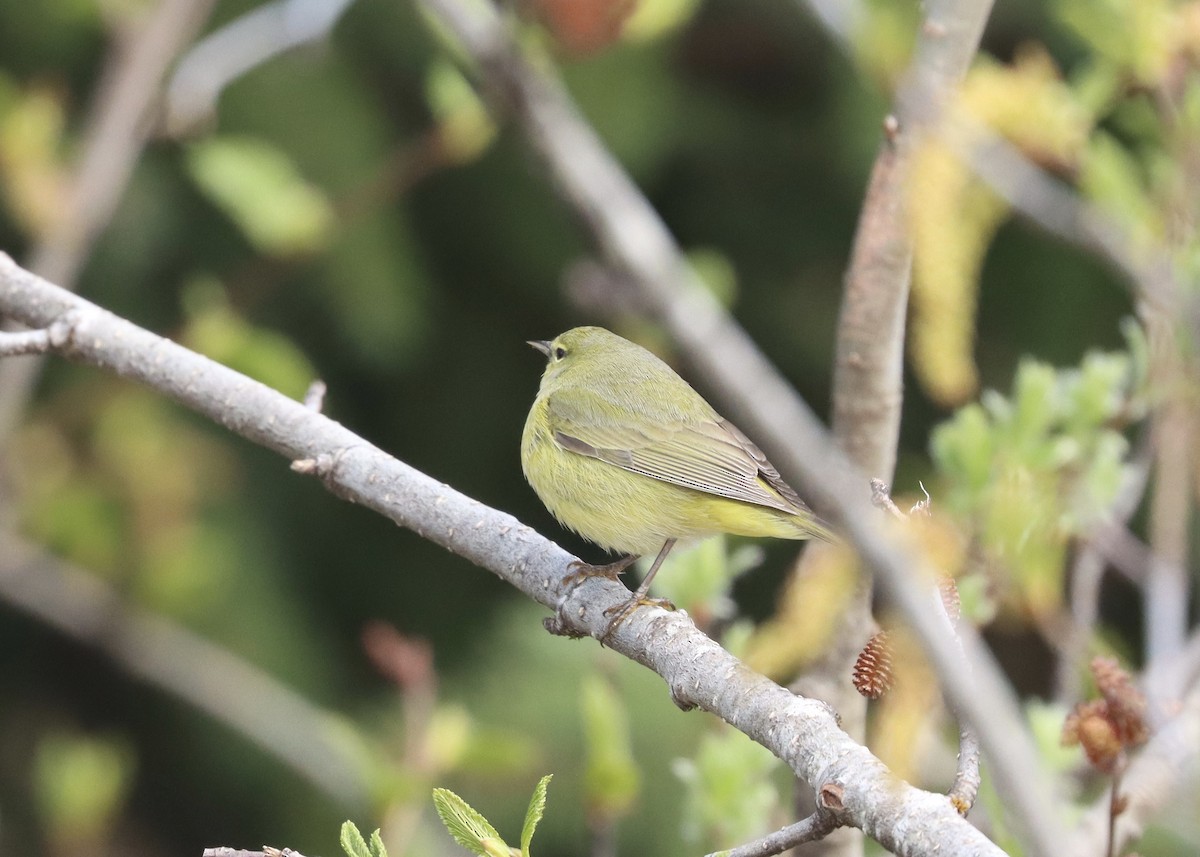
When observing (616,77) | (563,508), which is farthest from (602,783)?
(616,77)

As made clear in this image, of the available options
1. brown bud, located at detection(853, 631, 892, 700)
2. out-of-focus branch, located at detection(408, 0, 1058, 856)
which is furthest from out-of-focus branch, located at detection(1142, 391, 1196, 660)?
out-of-focus branch, located at detection(408, 0, 1058, 856)

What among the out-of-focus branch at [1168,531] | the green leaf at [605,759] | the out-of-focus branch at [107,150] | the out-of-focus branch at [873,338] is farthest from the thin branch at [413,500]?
the out-of-focus branch at [1168,531]

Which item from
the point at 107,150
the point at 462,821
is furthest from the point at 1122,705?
the point at 107,150

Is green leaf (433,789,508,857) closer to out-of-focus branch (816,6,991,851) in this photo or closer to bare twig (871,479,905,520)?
bare twig (871,479,905,520)

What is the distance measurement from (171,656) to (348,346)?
1387mm

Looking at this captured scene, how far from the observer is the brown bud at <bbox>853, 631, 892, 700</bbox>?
1383mm

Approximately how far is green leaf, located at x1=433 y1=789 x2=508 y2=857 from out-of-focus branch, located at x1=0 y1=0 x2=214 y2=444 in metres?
2.60

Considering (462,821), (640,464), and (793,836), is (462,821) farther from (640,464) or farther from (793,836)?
(640,464)

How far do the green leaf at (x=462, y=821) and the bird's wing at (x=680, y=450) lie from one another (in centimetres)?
154

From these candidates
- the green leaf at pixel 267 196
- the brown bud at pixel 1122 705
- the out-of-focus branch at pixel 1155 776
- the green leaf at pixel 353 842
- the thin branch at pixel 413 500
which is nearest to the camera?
the green leaf at pixel 353 842

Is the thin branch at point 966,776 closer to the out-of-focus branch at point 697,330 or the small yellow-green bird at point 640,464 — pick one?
the out-of-focus branch at point 697,330

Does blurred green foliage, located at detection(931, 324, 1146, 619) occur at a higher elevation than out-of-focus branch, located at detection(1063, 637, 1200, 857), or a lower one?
higher

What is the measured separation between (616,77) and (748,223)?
3.17 ft

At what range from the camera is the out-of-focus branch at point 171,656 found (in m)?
4.09
